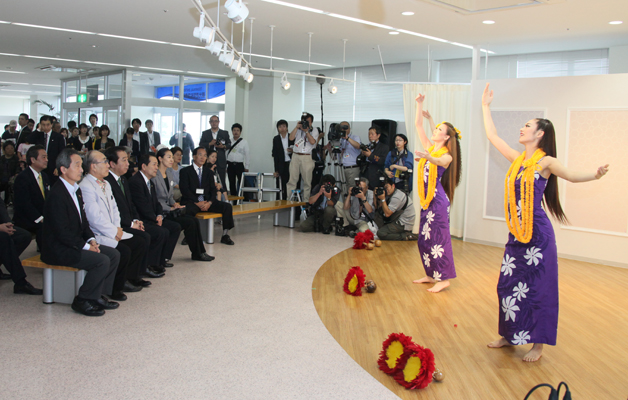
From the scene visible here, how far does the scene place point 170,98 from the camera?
12.4m

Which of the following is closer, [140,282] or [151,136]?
[140,282]

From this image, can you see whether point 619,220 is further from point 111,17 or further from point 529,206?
point 111,17

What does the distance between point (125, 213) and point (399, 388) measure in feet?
9.68

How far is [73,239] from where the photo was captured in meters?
3.76

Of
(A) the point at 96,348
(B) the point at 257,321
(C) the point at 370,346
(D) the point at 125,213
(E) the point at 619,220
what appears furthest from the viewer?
(E) the point at 619,220

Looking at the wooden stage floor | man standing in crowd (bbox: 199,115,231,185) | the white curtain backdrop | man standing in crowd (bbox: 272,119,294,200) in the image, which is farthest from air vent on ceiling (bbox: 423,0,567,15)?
man standing in crowd (bbox: 199,115,231,185)

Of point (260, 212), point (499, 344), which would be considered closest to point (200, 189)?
point (260, 212)

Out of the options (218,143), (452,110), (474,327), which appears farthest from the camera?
(218,143)

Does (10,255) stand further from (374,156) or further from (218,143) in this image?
(374,156)

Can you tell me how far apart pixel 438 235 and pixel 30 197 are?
13.0 ft

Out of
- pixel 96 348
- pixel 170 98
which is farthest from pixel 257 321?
pixel 170 98

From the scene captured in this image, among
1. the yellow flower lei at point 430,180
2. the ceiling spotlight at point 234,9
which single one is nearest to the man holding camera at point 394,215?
the yellow flower lei at point 430,180

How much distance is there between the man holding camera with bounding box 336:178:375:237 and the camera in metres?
7.52

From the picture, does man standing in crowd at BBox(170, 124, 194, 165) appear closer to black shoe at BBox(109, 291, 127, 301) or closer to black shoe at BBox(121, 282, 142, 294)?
black shoe at BBox(121, 282, 142, 294)
